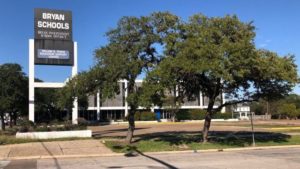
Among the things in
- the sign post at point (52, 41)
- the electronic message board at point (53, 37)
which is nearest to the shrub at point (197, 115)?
the sign post at point (52, 41)

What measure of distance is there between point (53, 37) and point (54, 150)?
18.5 m

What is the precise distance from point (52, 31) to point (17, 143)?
15.5 m

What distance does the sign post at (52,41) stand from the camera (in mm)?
40656

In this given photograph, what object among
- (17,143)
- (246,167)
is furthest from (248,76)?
(17,143)

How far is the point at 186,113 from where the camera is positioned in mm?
91062

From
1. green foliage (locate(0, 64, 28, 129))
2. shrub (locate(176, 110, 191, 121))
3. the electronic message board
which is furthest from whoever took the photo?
shrub (locate(176, 110, 191, 121))

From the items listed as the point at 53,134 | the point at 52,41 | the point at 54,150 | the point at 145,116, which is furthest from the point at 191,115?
the point at 54,150

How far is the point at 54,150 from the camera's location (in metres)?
24.3

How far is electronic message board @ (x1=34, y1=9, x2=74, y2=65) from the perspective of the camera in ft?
133

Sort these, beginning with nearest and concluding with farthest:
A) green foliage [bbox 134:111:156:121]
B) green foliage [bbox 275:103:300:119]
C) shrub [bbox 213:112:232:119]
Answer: green foliage [bbox 134:111:156:121] < shrub [bbox 213:112:232:119] < green foliage [bbox 275:103:300:119]

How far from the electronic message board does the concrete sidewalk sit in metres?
14.7

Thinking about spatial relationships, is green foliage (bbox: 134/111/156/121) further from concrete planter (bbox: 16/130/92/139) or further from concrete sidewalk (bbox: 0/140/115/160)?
concrete sidewalk (bbox: 0/140/115/160)

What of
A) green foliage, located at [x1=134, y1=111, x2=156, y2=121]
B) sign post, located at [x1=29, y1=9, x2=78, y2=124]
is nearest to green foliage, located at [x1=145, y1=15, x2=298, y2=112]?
sign post, located at [x1=29, y1=9, x2=78, y2=124]

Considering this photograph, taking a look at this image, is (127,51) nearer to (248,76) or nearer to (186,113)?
(248,76)
